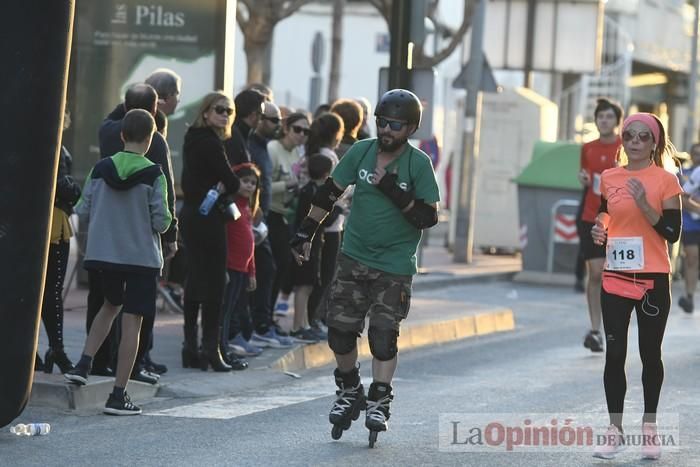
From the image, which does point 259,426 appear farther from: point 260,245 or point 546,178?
point 546,178

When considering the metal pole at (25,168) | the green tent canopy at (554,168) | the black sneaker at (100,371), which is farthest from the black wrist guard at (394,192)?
the green tent canopy at (554,168)

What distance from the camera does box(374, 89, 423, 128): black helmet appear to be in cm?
861

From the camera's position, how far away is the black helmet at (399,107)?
28.2 feet

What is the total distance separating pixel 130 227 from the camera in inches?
369

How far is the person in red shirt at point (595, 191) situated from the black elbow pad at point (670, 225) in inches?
191

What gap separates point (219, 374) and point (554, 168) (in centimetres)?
1227

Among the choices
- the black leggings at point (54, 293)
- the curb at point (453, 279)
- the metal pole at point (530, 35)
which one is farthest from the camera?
the metal pole at point (530, 35)

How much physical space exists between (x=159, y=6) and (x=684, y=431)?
768 cm

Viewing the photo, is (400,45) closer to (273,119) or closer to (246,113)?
(273,119)

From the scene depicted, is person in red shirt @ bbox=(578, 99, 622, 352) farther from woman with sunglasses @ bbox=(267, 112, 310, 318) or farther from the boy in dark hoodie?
the boy in dark hoodie

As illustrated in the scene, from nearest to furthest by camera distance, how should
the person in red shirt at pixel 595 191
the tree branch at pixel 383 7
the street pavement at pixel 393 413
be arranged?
the street pavement at pixel 393 413 → the person in red shirt at pixel 595 191 → the tree branch at pixel 383 7

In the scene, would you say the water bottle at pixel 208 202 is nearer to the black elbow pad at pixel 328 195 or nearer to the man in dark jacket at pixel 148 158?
the man in dark jacket at pixel 148 158

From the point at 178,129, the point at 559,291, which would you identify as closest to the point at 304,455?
the point at 178,129

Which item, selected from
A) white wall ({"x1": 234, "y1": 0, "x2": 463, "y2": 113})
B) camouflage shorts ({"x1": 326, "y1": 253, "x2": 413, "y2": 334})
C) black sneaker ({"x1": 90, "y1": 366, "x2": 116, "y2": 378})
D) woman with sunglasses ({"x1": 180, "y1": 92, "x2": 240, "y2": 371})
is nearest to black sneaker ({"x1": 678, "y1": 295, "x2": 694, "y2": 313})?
woman with sunglasses ({"x1": 180, "y1": 92, "x2": 240, "y2": 371})
